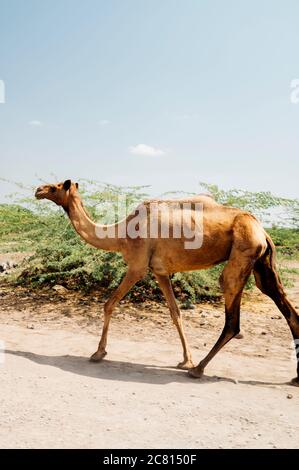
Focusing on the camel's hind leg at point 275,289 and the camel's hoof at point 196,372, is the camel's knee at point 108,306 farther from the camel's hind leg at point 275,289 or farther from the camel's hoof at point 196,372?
the camel's hind leg at point 275,289

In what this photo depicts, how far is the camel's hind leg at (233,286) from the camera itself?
4980 millimetres

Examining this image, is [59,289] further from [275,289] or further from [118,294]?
[275,289]

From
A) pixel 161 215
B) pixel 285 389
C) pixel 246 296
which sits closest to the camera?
pixel 285 389

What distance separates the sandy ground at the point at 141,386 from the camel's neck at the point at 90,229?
4.67 ft

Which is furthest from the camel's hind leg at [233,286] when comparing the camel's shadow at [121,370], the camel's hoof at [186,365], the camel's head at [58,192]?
the camel's head at [58,192]

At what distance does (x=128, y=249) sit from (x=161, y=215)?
566 millimetres

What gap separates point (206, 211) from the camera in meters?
5.42

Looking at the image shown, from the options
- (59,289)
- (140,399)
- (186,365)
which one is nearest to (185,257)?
(186,365)

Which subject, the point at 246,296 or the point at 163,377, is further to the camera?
the point at 246,296

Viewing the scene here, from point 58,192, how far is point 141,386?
261 cm

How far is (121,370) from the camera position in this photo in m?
5.26

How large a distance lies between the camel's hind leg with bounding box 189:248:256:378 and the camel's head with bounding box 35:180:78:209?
2.20 meters
